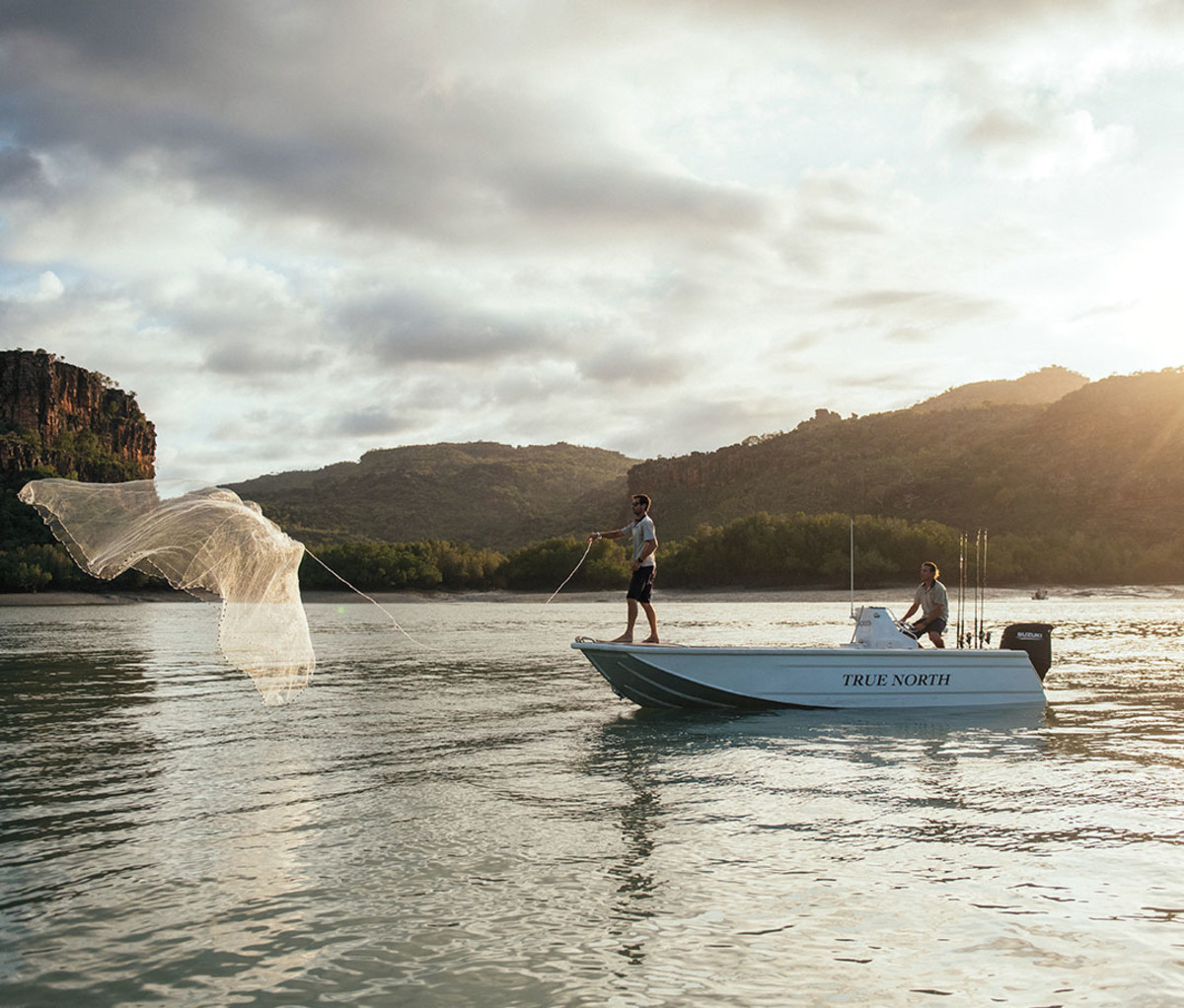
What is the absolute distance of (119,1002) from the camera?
5695 mm

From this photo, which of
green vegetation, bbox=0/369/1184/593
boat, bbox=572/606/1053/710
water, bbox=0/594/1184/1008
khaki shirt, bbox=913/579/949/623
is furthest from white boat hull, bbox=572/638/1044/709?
green vegetation, bbox=0/369/1184/593

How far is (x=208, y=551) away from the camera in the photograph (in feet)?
36.6

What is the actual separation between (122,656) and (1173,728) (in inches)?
1100

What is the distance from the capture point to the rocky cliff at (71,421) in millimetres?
121188

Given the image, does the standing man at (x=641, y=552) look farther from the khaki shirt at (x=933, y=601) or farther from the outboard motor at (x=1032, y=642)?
the outboard motor at (x=1032, y=642)

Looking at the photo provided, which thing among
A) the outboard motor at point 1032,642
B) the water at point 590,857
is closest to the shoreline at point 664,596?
the outboard motor at point 1032,642

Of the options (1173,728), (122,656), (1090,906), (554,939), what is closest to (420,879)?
(554,939)

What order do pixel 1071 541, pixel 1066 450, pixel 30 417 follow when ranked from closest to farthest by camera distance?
pixel 1071 541
pixel 1066 450
pixel 30 417

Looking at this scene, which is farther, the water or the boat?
the boat

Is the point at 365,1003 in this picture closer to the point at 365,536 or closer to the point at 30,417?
the point at 365,536

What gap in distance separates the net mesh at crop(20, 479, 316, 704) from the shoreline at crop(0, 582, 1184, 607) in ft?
211

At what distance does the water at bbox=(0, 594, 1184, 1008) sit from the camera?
238 inches

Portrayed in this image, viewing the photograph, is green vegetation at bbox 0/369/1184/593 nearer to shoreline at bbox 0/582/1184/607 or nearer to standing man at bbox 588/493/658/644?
shoreline at bbox 0/582/1184/607

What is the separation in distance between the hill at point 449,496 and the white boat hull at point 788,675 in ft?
360
